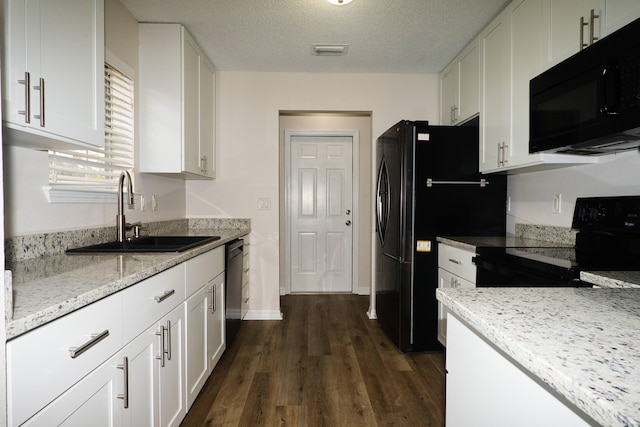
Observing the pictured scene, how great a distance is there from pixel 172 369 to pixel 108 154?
1.38m

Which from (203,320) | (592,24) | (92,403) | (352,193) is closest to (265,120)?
(352,193)

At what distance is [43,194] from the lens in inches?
61.3

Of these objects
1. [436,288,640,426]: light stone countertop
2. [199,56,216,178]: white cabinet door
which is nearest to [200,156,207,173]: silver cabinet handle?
[199,56,216,178]: white cabinet door

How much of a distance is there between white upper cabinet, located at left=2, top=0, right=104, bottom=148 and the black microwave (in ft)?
6.37

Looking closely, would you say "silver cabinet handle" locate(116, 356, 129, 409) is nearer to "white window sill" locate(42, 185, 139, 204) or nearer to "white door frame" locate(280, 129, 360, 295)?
"white window sill" locate(42, 185, 139, 204)

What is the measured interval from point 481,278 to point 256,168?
2.24m

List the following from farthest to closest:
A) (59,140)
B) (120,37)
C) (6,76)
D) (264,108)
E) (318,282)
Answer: (318,282) → (264,108) → (120,37) → (59,140) → (6,76)

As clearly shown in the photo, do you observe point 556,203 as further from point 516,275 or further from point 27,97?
point 27,97

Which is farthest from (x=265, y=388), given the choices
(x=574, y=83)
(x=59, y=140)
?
(x=574, y=83)

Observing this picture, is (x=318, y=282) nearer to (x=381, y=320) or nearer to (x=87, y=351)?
(x=381, y=320)

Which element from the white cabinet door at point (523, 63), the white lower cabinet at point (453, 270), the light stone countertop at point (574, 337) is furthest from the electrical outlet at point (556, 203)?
the light stone countertop at point (574, 337)

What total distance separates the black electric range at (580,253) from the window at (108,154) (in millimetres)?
2114

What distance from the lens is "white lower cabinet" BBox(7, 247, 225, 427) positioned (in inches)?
29.8

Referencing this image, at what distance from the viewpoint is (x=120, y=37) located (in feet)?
7.23
